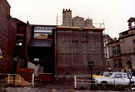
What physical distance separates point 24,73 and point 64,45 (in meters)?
10.3

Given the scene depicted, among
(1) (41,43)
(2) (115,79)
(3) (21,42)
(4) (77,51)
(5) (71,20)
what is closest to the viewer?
(2) (115,79)

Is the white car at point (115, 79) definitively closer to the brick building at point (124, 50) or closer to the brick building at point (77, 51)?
the brick building at point (77, 51)

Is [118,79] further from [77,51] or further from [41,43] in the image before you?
[41,43]

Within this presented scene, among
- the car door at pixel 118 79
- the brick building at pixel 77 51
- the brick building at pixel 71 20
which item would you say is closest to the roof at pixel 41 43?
the brick building at pixel 71 20

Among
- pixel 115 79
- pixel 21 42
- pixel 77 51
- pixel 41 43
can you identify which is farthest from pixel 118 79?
pixel 41 43

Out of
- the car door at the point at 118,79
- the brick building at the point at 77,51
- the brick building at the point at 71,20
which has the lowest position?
the car door at the point at 118,79

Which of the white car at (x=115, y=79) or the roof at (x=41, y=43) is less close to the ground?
the roof at (x=41, y=43)

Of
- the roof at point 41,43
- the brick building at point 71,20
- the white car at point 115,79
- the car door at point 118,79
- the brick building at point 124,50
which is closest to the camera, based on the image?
the white car at point 115,79

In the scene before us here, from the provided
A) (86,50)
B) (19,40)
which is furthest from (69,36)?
(19,40)

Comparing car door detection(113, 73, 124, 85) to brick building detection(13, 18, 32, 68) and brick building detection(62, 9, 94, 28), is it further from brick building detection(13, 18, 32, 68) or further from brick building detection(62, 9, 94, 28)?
brick building detection(62, 9, 94, 28)

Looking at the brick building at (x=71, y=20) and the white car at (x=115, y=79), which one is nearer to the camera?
the white car at (x=115, y=79)

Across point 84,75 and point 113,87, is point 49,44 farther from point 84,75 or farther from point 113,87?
point 113,87

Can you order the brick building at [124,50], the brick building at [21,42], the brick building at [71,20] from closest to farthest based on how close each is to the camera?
the brick building at [21,42] → the brick building at [124,50] → the brick building at [71,20]

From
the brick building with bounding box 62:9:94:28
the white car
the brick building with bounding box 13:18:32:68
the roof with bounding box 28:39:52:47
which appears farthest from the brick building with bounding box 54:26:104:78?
the white car
